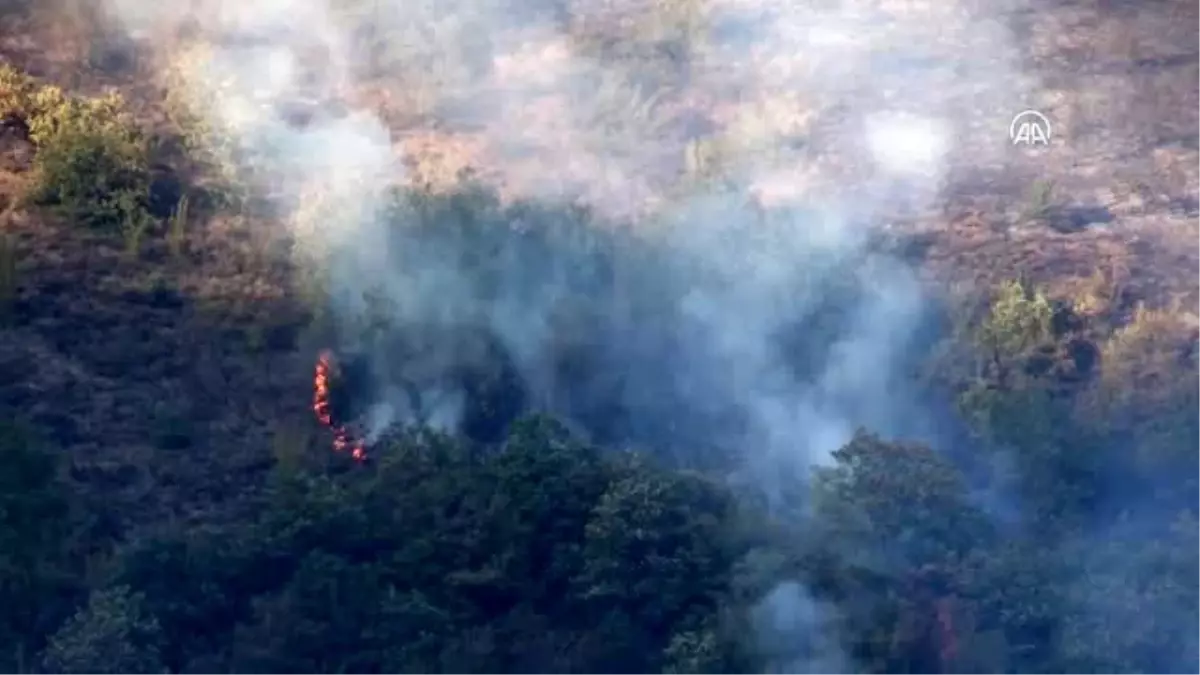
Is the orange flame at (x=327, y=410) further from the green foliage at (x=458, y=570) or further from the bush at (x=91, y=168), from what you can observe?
the bush at (x=91, y=168)

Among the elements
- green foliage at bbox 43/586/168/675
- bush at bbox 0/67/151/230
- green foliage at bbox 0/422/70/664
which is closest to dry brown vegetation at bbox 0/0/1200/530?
bush at bbox 0/67/151/230

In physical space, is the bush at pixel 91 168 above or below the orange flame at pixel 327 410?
above

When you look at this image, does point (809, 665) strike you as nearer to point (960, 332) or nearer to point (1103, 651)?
point (1103, 651)

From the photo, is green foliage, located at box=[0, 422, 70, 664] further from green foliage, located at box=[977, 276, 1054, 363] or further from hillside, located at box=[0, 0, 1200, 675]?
green foliage, located at box=[977, 276, 1054, 363]

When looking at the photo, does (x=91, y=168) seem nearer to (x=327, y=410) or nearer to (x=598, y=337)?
(x=327, y=410)

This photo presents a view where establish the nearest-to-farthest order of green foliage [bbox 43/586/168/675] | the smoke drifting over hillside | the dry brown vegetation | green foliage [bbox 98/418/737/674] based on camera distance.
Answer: green foliage [bbox 43/586/168/675] → green foliage [bbox 98/418/737/674] → the dry brown vegetation → the smoke drifting over hillside

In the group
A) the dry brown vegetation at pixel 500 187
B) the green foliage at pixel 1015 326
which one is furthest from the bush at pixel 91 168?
the green foliage at pixel 1015 326

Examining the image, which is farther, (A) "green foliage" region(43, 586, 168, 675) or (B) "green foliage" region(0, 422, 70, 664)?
(B) "green foliage" region(0, 422, 70, 664)
